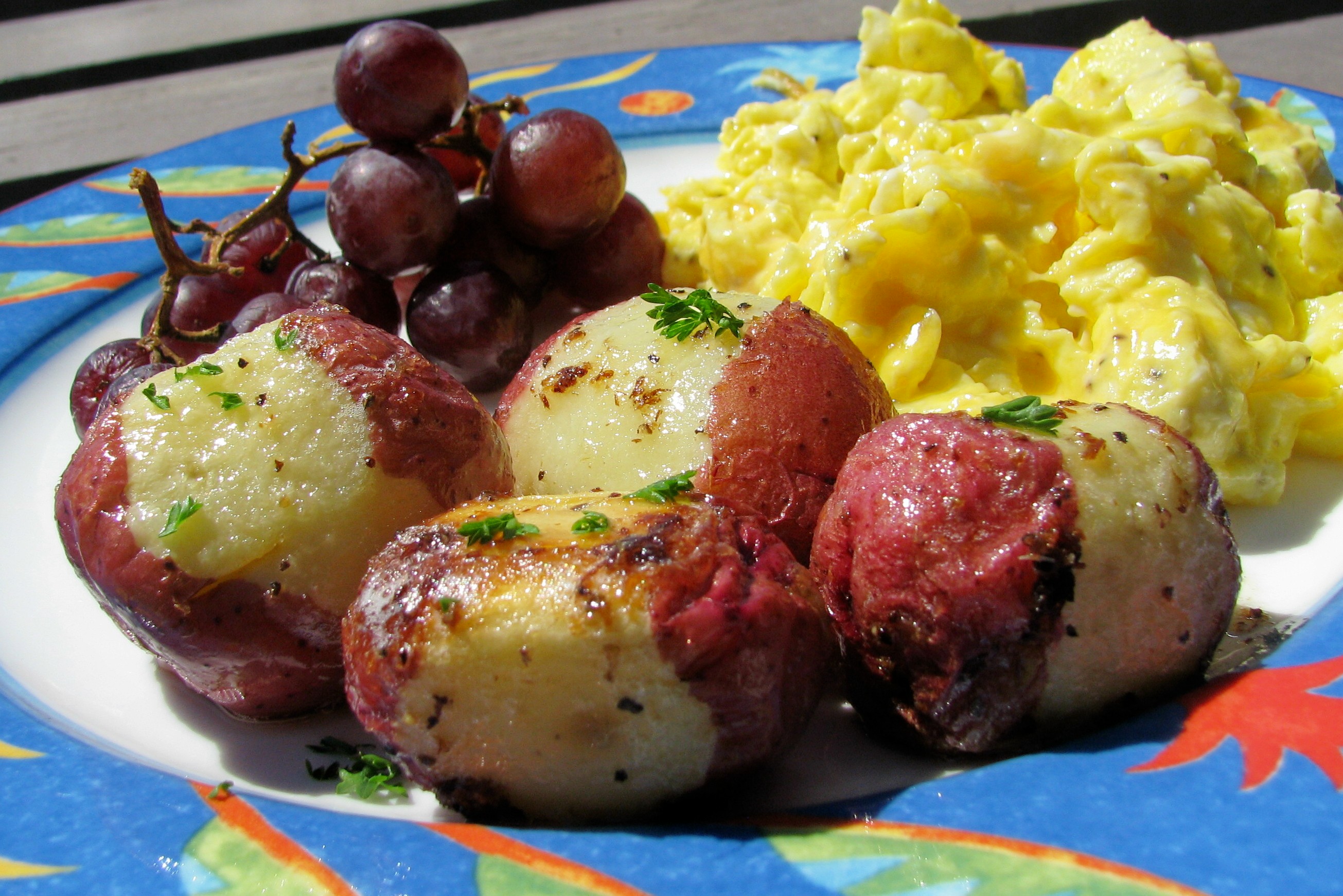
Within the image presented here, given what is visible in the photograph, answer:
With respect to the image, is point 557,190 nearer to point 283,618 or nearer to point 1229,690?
point 283,618

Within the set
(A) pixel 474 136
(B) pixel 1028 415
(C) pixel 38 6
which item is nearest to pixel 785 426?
(B) pixel 1028 415

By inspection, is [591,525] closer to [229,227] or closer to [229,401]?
[229,401]

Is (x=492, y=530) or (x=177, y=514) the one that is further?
(x=177, y=514)

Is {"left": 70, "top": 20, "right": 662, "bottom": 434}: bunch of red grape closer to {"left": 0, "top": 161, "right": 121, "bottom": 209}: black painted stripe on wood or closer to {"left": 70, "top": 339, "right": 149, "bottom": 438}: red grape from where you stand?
{"left": 70, "top": 339, "right": 149, "bottom": 438}: red grape

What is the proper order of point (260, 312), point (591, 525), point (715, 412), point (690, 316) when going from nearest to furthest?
point (591, 525) → point (715, 412) → point (690, 316) → point (260, 312)

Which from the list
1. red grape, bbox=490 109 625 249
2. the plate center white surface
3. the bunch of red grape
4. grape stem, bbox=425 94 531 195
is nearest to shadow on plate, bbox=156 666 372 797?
the plate center white surface

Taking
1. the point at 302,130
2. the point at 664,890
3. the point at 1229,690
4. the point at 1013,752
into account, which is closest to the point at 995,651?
the point at 1013,752
